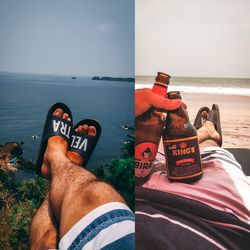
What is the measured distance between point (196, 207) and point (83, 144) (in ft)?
2.02

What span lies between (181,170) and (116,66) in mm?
599

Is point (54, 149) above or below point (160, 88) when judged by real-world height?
below

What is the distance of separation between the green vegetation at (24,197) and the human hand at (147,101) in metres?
0.28

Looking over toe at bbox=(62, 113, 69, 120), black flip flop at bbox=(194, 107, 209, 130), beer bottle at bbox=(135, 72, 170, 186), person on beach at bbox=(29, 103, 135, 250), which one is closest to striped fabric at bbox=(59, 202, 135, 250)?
person on beach at bbox=(29, 103, 135, 250)

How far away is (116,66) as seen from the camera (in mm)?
1938

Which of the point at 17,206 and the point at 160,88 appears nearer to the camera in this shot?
the point at 17,206

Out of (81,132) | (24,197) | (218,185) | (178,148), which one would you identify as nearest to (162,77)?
(178,148)

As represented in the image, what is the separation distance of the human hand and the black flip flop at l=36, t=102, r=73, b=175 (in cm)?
33

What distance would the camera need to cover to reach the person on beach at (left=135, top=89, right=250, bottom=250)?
1938 mm

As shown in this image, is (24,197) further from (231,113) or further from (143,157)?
(231,113)

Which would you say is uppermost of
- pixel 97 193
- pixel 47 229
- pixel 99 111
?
pixel 99 111

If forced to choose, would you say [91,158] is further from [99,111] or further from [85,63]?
[85,63]

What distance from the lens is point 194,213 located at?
6.40ft

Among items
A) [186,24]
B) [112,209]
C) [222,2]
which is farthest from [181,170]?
[222,2]
